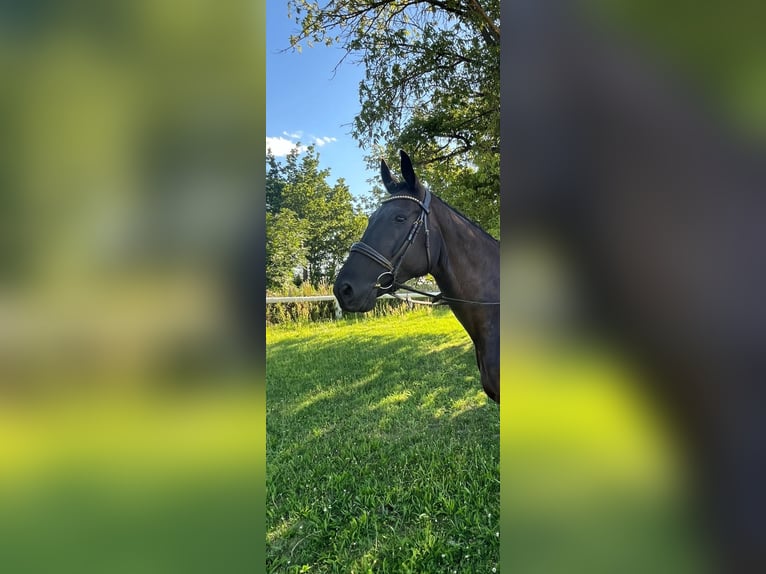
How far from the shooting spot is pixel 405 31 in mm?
4133

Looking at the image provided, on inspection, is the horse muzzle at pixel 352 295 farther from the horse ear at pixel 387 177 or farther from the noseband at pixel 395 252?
the horse ear at pixel 387 177

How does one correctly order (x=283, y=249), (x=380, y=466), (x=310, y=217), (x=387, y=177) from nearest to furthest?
(x=387, y=177), (x=380, y=466), (x=283, y=249), (x=310, y=217)

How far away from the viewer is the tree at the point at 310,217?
9672 mm

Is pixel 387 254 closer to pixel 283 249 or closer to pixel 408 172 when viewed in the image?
pixel 408 172
